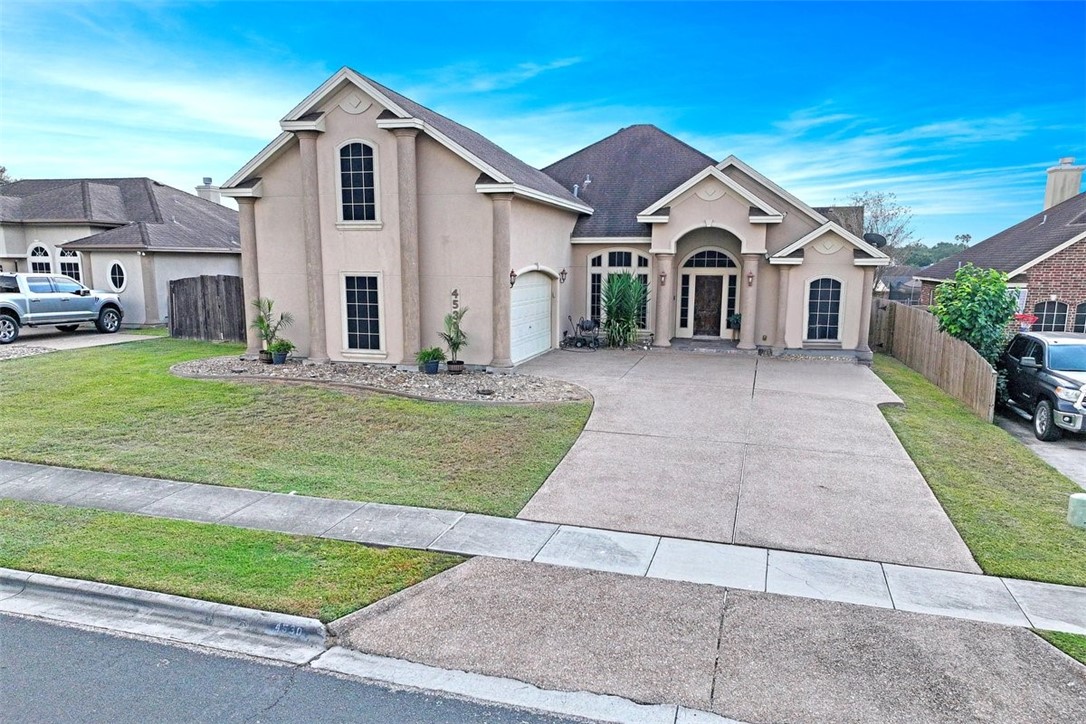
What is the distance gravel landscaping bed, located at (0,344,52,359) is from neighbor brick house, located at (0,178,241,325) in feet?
16.9

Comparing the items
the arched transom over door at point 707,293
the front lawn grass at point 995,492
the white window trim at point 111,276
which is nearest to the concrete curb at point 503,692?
the front lawn grass at point 995,492

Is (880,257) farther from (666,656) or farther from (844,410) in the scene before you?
(666,656)

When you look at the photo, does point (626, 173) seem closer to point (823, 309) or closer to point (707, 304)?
point (707, 304)

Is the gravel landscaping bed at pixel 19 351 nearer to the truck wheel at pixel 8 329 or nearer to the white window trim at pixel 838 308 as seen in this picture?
the truck wheel at pixel 8 329

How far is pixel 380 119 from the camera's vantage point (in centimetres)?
1455

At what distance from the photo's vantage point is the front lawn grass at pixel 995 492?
6410 millimetres

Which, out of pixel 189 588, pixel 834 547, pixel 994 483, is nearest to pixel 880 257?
pixel 994 483

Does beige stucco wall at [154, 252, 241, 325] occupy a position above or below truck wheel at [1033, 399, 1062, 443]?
above

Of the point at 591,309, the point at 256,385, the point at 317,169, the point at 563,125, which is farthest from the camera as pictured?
the point at 563,125

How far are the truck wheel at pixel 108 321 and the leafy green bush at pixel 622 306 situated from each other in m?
16.8

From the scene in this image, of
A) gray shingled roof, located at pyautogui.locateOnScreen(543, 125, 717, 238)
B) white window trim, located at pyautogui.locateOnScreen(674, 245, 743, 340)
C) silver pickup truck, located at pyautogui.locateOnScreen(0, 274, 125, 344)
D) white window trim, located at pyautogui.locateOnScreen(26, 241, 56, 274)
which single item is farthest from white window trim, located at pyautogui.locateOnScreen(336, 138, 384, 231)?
white window trim, located at pyautogui.locateOnScreen(26, 241, 56, 274)

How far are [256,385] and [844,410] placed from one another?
11.8 metres

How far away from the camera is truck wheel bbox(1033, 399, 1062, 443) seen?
40.7 ft

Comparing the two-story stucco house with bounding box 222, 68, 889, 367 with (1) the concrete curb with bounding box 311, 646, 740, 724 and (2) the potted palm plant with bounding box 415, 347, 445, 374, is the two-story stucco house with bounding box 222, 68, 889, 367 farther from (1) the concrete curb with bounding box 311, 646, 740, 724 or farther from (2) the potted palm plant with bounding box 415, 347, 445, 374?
(1) the concrete curb with bounding box 311, 646, 740, 724
